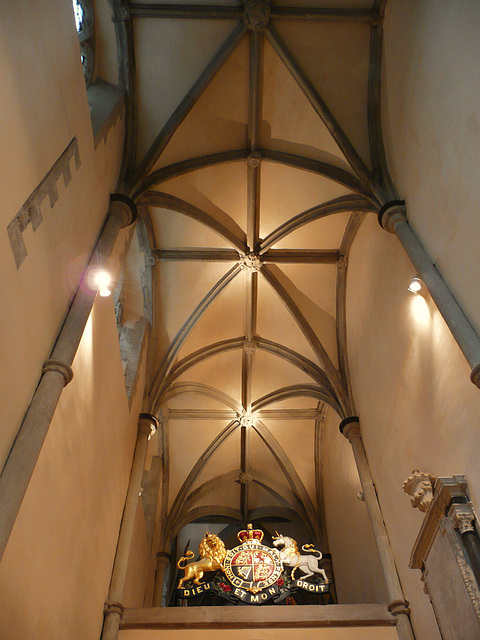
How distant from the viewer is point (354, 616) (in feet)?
24.8

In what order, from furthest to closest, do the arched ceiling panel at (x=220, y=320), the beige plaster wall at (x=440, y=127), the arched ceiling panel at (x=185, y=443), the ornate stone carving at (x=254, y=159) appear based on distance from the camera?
the arched ceiling panel at (x=185, y=443), the arched ceiling panel at (x=220, y=320), the ornate stone carving at (x=254, y=159), the beige plaster wall at (x=440, y=127)

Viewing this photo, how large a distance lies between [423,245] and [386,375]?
7.93 feet

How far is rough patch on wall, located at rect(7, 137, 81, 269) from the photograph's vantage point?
4719mm

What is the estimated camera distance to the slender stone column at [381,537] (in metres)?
7.38

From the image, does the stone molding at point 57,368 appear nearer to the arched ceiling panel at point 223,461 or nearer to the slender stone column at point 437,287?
the slender stone column at point 437,287

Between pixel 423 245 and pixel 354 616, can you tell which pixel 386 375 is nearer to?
pixel 423 245

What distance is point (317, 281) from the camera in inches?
476

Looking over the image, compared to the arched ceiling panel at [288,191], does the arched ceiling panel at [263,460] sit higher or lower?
lower

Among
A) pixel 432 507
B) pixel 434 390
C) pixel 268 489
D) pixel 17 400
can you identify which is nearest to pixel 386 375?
pixel 434 390

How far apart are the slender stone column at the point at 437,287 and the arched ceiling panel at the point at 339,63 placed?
75.1 inches

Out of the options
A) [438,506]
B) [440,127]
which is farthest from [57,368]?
[440,127]

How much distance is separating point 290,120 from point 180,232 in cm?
317

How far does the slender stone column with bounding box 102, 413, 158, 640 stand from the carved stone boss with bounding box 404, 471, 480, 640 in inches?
166

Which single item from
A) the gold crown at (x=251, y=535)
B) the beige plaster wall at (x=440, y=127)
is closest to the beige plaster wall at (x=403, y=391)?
the beige plaster wall at (x=440, y=127)
